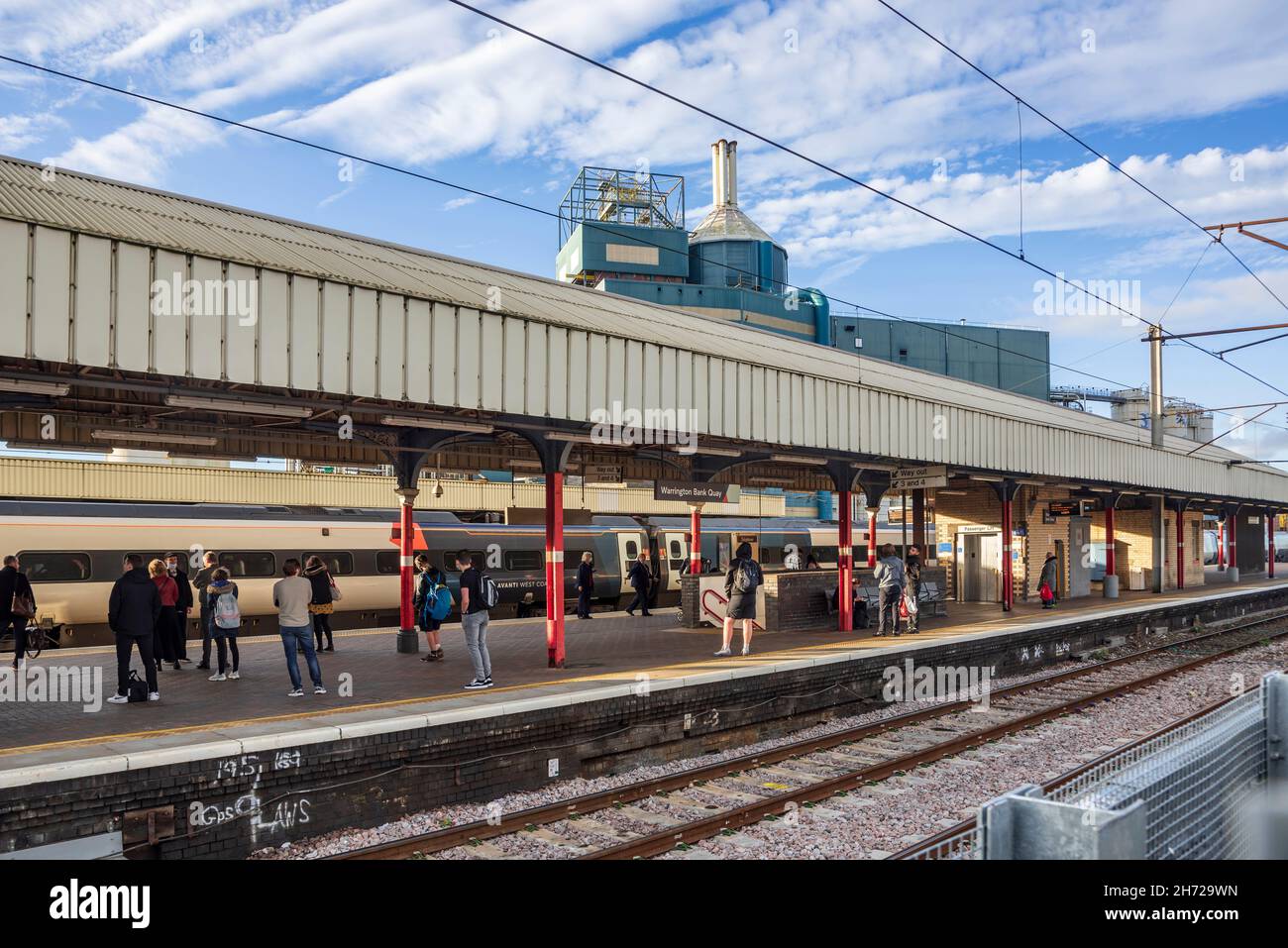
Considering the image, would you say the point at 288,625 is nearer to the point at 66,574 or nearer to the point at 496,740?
the point at 496,740

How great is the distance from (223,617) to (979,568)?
20475 mm

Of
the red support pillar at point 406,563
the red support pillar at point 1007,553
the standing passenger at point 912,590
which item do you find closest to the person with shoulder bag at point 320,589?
the red support pillar at point 406,563

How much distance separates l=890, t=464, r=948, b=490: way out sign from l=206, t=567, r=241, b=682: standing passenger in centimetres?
1251

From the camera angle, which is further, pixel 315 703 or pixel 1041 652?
pixel 1041 652

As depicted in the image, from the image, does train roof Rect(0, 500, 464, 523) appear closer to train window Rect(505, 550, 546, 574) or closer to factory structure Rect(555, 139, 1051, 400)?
train window Rect(505, 550, 546, 574)

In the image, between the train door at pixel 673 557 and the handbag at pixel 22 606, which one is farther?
the train door at pixel 673 557

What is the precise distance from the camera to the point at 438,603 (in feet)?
43.0

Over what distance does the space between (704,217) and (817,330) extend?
40.1 ft

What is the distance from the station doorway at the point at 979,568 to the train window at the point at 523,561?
11.7 meters

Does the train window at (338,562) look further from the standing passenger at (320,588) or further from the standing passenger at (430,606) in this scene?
the standing passenger at (320,588)

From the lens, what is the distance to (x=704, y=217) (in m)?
69.2

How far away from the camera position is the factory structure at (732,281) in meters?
60.9

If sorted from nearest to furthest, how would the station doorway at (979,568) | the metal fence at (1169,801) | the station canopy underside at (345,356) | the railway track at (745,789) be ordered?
1. the metal fence at (1169,801)
2. the railway track at (745,789)
3. the station canopy underside at (345,356)
4. the station doorway at (979,568)
